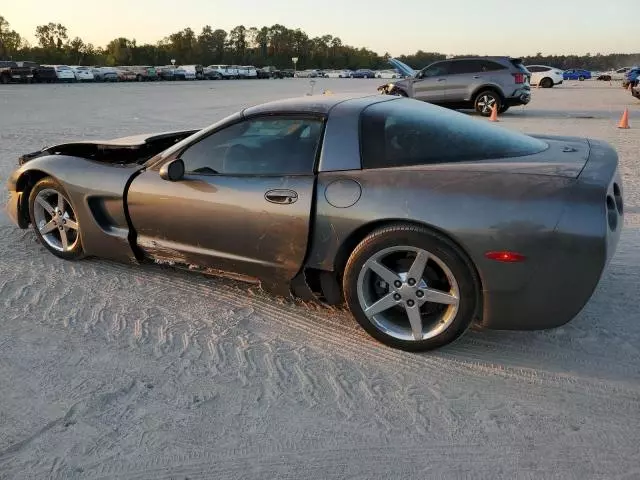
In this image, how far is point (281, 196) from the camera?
3.27m

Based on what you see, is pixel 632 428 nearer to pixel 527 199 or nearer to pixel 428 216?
pixel 527 199

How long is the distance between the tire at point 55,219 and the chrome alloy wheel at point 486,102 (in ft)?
45.9

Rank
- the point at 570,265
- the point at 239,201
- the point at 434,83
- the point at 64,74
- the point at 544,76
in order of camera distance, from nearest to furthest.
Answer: the point at 570,265 → the point at 239,201 → the point at 434,83 → the point at 544,76 → the point at 64,74

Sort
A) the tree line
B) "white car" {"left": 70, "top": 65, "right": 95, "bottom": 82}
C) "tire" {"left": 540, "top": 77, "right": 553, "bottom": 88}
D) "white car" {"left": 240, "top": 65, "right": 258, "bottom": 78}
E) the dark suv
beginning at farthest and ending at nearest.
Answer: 1. the tree line
2. "white car" {"left": 240, "top": 65, "right": 258, "bottom": 78}
3. "white car" {"left": 70, "top": 65, "right": 95, "bottom": 82}
4. "tire" {"left": 540, "top": 77, "right": 553, "bottom": 88}
5. the dark suv

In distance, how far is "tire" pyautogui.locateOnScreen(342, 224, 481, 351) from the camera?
286cm

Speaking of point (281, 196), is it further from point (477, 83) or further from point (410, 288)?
point (477, 83)

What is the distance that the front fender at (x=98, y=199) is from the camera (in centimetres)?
396

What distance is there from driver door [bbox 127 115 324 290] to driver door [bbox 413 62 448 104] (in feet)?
45.3

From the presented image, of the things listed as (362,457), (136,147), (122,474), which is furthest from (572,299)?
(136,147)

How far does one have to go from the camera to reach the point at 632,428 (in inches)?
95.3

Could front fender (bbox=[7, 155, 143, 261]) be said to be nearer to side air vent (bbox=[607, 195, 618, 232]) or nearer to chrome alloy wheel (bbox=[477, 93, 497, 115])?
side air vent (bbox=[607, 195, 618, 232])

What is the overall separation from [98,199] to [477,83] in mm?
14191

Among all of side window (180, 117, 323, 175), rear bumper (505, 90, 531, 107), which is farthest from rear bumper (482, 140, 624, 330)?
rear bumper (505, 90, 531, 107)

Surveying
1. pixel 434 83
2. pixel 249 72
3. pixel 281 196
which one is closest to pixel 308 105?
pixel 281 196
